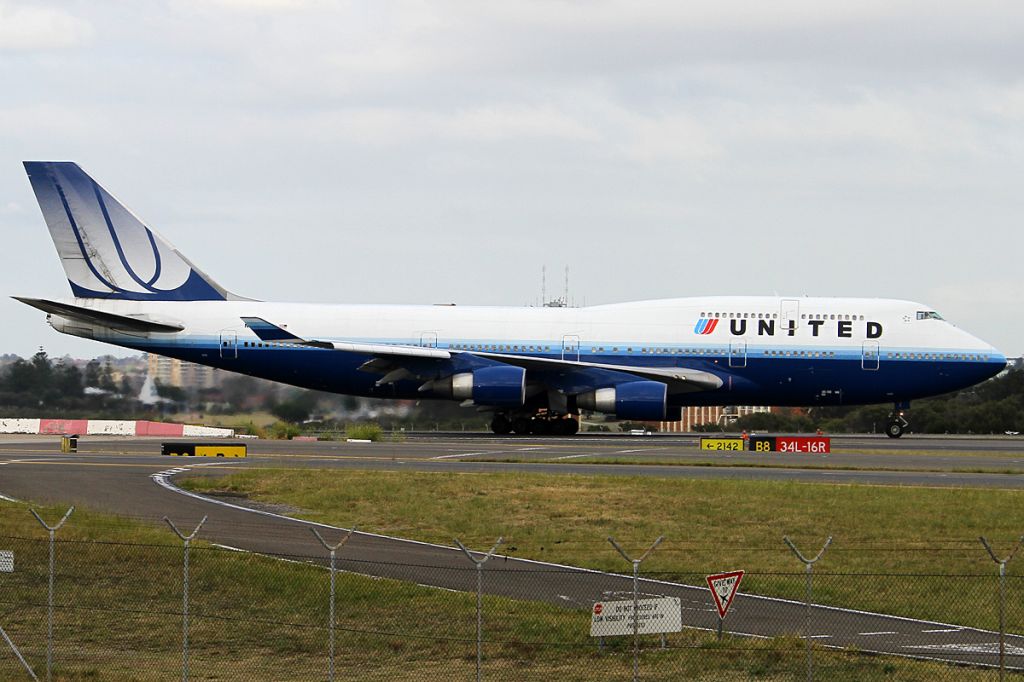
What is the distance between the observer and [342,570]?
19.8 m

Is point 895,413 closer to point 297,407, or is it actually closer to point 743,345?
point 743,345

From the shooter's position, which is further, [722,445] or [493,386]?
[493,386]

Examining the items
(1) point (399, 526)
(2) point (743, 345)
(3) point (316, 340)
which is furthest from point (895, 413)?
(1) point (399, 526)

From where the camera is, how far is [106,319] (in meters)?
49.6

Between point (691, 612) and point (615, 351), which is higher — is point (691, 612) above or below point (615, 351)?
below

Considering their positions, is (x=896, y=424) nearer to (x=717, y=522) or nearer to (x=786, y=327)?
(x=786, y=327)

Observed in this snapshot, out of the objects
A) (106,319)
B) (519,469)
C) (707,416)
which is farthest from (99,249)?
(707,416)

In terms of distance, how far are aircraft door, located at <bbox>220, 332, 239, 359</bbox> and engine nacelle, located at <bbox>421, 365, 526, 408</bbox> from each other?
27.1 feet

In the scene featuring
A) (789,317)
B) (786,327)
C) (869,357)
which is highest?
(789,317)

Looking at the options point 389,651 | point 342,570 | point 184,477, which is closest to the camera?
point 389,651

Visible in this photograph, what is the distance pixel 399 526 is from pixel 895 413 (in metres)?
31.6

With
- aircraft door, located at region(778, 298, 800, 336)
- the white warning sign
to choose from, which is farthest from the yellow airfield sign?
the white warning sign

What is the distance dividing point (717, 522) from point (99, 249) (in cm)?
3290

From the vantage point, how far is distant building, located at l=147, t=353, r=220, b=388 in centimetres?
5269
